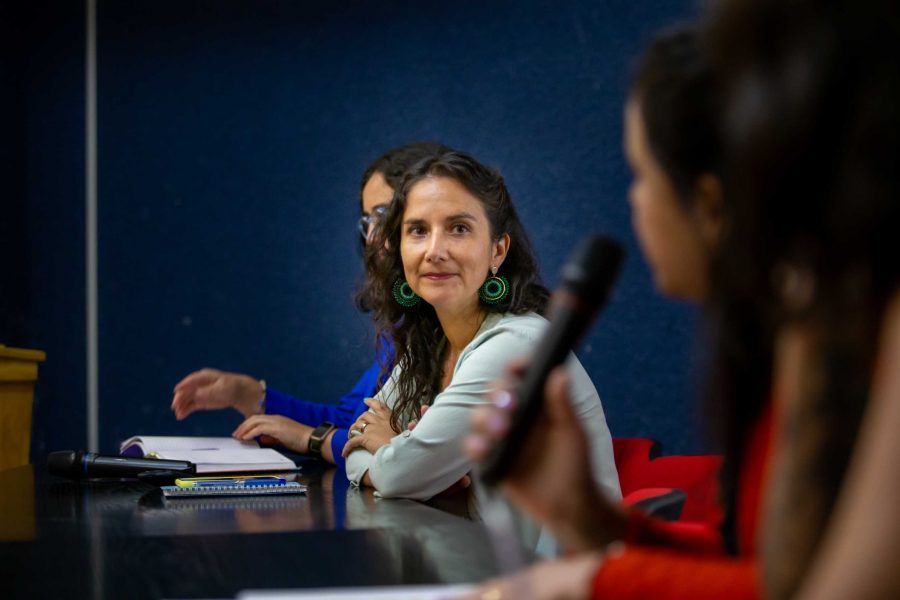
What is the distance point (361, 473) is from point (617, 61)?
215cm

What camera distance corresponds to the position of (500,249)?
221cm

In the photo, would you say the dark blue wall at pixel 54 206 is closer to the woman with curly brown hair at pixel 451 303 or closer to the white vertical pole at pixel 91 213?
the white vertical pole at pixel 91 213

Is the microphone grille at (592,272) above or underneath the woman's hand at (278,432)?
above

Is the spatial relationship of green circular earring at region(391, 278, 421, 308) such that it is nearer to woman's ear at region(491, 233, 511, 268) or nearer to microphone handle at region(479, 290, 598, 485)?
woman's ear at region(491, 233, 511, 268)

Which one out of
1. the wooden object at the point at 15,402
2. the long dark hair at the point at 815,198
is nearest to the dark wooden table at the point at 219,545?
the long dark hair at the point at 815,198

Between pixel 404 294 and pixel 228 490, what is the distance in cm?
80

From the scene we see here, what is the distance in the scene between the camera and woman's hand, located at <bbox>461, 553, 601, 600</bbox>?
664mm

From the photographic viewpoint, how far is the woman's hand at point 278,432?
2420 millimetres

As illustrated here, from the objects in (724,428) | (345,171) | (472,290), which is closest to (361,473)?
(472,290)

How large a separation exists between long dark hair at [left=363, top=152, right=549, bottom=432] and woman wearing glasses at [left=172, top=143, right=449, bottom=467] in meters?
0.16

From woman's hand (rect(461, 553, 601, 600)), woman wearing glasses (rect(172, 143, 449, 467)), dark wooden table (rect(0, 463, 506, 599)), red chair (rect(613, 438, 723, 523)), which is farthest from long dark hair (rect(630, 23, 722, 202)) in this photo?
woman wearing glasses (rect(172, 143, 449, 467))

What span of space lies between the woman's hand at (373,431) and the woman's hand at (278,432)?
401 millimetres

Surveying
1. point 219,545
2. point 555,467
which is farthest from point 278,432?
point 555,467

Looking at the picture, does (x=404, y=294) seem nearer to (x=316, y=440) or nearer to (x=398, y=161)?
(x=316, y=440)
